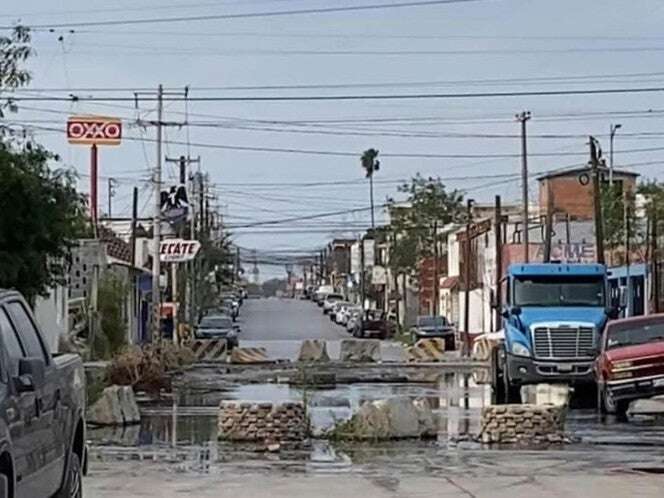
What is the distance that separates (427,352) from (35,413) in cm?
4932

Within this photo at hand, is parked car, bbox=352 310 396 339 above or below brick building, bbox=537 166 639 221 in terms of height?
below

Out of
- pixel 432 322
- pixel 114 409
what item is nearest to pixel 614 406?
pixel 114 409

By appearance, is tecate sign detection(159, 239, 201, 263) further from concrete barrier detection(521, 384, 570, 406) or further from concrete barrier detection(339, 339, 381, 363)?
concrete barrier detection(521, 384, 570, 406)

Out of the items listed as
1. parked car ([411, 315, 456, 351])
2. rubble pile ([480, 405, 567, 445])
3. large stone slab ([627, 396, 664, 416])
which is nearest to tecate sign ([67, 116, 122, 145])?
parked car ([411, 315, 456, 351])

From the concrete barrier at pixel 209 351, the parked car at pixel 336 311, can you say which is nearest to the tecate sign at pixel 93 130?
the concrete barrier at pixel 209 351

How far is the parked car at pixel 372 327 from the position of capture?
298 ft

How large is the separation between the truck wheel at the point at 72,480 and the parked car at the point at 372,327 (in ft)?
252

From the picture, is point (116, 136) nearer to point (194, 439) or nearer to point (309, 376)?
point (309, 376)

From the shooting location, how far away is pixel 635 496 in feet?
54.5

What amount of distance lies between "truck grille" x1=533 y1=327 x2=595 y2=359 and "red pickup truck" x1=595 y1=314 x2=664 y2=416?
2.82 meters

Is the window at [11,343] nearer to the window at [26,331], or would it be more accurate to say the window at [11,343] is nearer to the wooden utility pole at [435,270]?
the window at [26,331]

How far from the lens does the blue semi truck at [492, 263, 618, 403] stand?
34.6 metres

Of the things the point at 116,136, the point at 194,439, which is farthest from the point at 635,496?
the point at 116,136

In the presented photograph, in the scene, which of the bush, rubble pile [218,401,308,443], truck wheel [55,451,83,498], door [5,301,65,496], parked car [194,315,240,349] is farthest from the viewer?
parked car [194,315,240,349]
